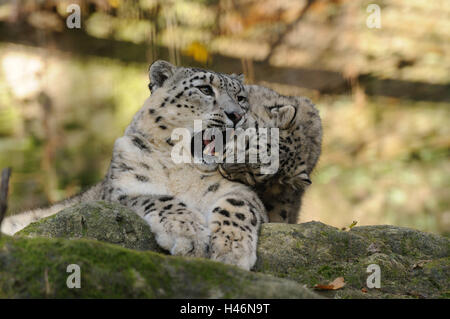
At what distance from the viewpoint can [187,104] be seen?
245 inches

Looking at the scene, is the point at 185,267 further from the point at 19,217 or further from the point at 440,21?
the point at 440,21

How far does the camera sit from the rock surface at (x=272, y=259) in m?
3.38

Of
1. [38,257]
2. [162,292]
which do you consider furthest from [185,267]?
[38,257]

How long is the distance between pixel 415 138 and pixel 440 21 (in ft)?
8.83

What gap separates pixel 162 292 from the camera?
10.9 feet

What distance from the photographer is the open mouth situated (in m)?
6.06

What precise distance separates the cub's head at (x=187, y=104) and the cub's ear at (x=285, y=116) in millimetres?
412

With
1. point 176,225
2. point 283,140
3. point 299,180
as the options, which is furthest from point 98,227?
point 299,180

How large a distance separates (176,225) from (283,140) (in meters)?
2.09

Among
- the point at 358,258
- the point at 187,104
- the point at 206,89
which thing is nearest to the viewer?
the point at 358,258

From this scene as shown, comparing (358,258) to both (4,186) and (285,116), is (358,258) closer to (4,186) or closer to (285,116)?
(285,116)

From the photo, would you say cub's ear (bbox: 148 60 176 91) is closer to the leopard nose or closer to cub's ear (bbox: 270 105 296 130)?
the leopard nose

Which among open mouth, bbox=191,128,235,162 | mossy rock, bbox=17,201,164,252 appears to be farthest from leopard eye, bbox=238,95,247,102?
mossy rock, bbox=17,201,164,252

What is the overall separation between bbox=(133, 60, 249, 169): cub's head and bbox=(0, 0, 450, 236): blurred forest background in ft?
19.1
